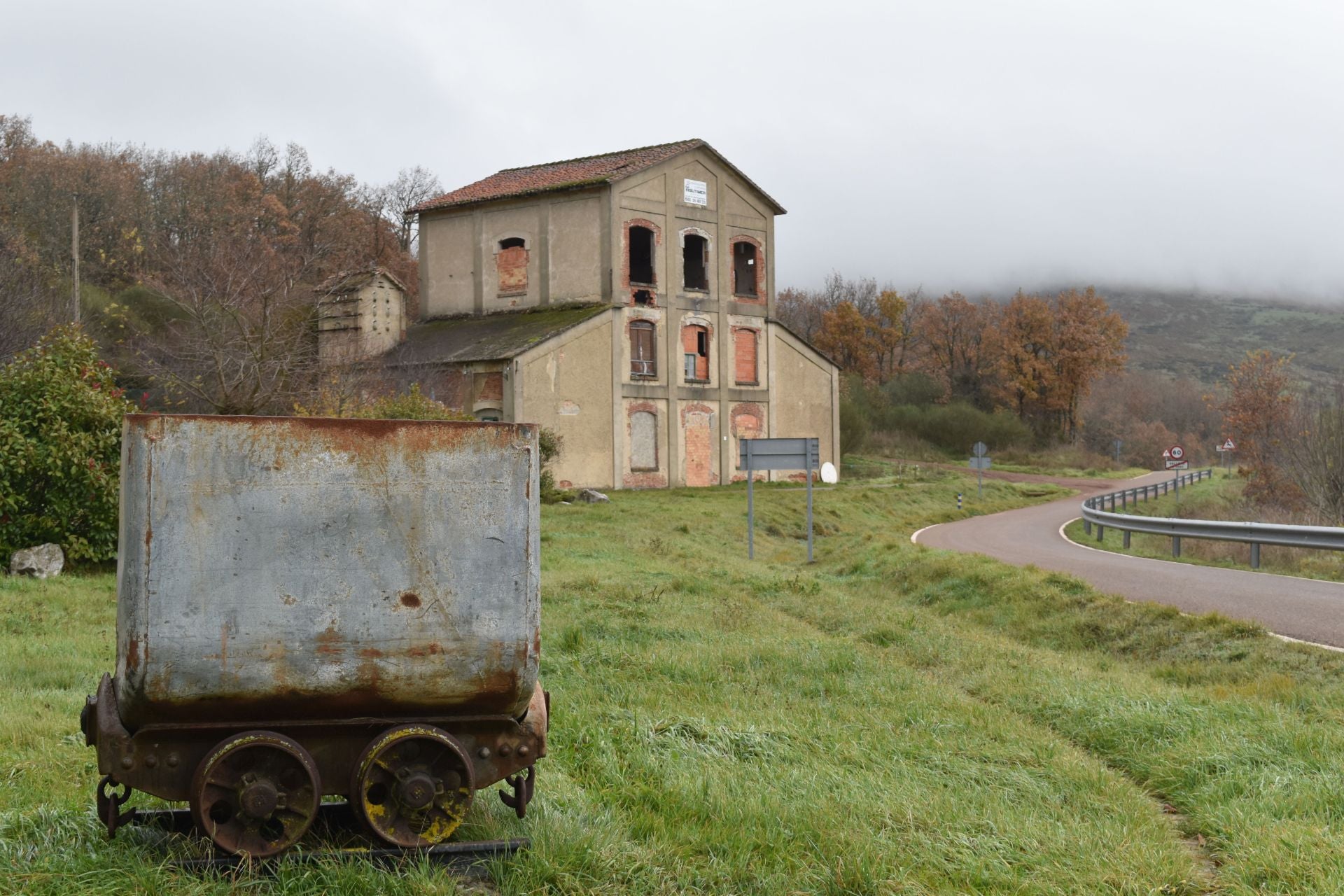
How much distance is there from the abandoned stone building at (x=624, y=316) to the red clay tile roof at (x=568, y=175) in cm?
8

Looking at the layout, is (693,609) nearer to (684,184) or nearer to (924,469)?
(684,184)

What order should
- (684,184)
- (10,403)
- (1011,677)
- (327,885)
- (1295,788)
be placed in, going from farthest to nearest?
(684,184) → (10,403) → (1011,677) → (1295,788) → (327,885)

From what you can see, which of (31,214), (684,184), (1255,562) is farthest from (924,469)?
(31,214)

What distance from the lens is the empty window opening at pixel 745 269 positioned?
4375 cm

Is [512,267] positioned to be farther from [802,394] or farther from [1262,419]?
[1262,419]

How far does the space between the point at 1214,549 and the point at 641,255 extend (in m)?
24.3

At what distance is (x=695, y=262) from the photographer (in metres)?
43.1

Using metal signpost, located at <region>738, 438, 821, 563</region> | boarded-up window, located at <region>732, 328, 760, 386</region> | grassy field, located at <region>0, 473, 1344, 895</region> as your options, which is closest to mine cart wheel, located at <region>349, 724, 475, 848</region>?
grassy field, located at <region>0, 473, 1344, 895</region>

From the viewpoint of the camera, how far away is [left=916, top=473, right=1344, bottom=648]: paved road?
1238cm

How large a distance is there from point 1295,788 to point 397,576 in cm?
496

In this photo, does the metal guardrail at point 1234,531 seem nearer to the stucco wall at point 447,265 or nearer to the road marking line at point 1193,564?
the road marking line at point 1193,564

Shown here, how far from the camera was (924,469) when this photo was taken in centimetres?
5588

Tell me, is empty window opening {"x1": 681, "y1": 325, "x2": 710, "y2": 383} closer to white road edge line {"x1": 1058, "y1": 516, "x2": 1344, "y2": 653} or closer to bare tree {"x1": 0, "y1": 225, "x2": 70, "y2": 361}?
white road edge line {"x1": 1058, "y1": 516, "x2": 1344, "y2": 653}

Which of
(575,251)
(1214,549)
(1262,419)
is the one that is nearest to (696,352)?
Result: (575,251)
